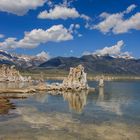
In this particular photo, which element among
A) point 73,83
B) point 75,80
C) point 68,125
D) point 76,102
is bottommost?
point 68,125

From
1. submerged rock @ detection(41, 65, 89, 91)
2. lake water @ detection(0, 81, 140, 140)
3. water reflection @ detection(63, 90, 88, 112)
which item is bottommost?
lake water @ detection(0, 81, 140, 140)

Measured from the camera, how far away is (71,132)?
58781 mm

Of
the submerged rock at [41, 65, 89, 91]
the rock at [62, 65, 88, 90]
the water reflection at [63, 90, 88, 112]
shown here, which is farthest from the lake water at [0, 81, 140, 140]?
the rock at [62, 65, 88, 90]

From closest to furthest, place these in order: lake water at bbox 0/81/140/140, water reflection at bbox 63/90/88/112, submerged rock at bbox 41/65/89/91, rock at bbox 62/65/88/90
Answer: lake water at bbox 0/81/140/140
water reflection at bbox 63/90/88/112
submerged rock at bbox 41/65/89/91
rock at bbox 62/65/88/90

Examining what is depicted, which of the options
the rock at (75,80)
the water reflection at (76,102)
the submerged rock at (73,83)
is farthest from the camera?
the rock at (75,80)

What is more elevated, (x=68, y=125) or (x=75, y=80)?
(x=75, y=80)

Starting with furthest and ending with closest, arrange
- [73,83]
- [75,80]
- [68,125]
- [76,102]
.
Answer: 1. [75,80]
2. [73,83]
3. [76,102]
4. [68,125]

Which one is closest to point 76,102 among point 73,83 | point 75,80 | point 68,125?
point 68,125

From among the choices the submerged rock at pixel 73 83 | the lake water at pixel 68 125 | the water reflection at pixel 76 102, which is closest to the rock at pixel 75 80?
the submerged rock at pixel 73 83

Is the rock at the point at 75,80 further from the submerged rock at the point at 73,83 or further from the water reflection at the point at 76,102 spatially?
the water reflection at the point at 76,102

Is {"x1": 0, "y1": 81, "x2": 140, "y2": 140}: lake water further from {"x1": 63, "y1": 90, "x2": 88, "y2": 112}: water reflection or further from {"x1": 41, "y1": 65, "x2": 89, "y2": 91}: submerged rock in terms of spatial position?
{"x1": 41, "y1": 65, "x2": 89, "y2": 91}: submerged rock

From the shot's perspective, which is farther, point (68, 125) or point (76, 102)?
point (76, 102)

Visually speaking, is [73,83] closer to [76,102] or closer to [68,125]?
[76,102]

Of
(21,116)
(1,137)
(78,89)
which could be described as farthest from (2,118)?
(78,89)
